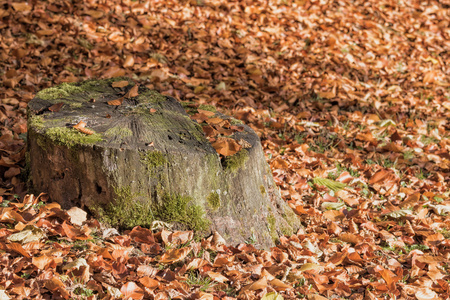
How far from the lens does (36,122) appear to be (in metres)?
2.81

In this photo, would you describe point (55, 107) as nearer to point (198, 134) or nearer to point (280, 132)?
point (198, 134)

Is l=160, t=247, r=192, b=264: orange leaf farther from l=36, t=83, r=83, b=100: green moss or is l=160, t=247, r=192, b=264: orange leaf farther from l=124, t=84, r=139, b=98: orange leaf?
l=36, t=83, r=83, b=100: green moss

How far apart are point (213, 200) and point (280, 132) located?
6.70 feet

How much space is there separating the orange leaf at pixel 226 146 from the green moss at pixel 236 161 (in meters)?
0.02

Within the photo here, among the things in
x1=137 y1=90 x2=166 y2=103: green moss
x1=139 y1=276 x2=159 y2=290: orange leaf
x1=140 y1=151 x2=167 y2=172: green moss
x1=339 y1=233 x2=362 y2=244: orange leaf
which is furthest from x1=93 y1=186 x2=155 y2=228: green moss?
x1=339 y1=233 x2=362 y2=244: orange leaf

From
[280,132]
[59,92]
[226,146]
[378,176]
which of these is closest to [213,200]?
[226,146]

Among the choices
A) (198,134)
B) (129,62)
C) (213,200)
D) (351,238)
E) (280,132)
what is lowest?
(351,238)

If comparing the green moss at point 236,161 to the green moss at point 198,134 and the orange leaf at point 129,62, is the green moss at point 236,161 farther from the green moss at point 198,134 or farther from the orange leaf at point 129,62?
the orange leaf at point 129,62

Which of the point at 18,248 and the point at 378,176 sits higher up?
the point at 18,248

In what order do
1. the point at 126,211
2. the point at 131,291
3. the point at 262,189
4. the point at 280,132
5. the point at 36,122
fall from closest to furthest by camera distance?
the point at 131,291
the point at 126,211
the point at 36,122
the point at 262,189
the point at 280,132

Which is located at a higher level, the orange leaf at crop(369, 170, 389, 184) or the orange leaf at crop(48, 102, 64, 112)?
the orange leaf at crop(48, 102, 64, 112)

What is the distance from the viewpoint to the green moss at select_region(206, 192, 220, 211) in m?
2.70

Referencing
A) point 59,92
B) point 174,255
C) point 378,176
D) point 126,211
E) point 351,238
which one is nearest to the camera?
point 174,255

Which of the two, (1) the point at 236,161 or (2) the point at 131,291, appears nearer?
(2) the point at 131,291
